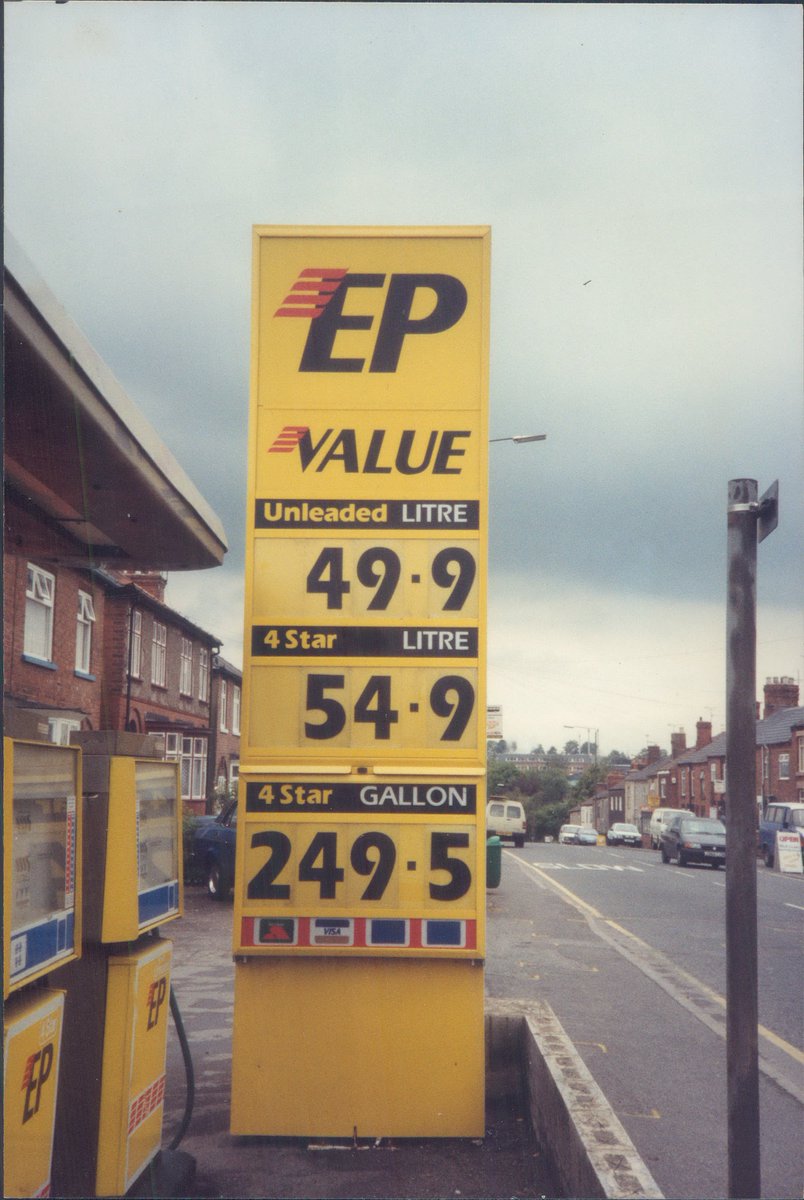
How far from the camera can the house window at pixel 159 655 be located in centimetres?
3125

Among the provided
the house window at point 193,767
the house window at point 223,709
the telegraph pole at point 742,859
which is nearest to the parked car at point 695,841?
the house window at point 193,767

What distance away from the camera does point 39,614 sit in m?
22.0

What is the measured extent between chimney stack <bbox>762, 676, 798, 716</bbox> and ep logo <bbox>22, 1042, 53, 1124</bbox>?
57301mm

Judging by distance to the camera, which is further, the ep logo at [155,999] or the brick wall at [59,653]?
the brick wall at [59,653]

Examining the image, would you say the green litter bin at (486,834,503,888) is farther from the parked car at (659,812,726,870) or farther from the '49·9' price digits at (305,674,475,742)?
the parked car at (659,812,726,870)

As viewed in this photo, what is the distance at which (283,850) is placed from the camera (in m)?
4.96

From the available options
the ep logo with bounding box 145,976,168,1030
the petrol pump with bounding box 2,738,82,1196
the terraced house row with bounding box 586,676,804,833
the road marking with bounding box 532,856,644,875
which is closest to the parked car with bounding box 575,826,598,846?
the terraced house row with bounding box 586,676,804,833

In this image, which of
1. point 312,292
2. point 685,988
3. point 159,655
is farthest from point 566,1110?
point 159,655

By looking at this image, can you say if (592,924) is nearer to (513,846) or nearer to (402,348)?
(402,348)

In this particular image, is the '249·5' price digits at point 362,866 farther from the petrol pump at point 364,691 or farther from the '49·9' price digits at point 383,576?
the '49·9' price digits at point 383,576

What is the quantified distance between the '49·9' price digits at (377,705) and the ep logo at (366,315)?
1.56 meters

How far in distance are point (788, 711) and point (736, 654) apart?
57.9m

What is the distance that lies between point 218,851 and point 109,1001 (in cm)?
1361

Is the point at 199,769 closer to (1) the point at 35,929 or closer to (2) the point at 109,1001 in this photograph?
(2) the point at 109,1001
